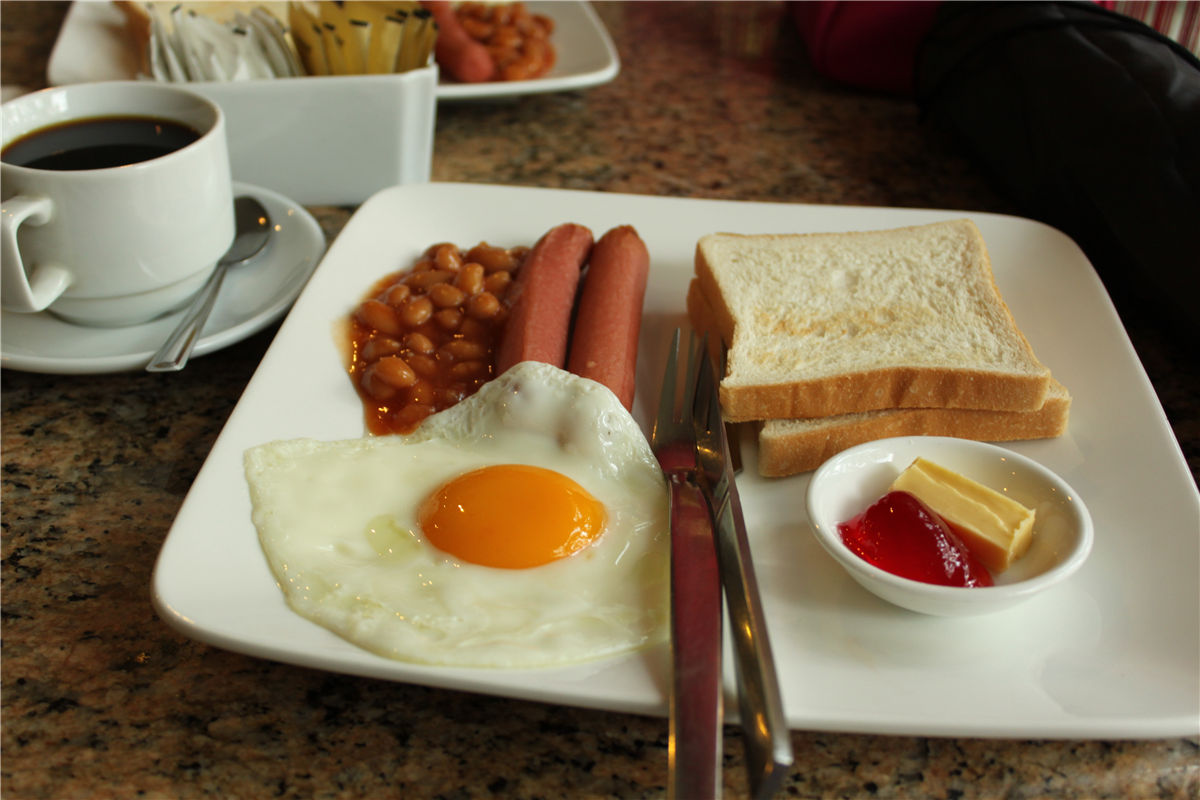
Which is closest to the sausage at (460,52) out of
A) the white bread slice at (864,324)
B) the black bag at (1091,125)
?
the white bread slice at (864,324)

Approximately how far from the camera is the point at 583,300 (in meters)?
1.61

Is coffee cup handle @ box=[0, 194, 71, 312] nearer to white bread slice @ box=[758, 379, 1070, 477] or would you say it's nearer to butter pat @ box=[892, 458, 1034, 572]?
white bread slice @ box=[758, 379, 1070, 477]

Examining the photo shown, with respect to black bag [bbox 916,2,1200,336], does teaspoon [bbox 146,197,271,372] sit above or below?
below

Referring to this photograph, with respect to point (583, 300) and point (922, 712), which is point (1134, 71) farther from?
point (922, 712)

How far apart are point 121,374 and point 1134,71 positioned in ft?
6.47

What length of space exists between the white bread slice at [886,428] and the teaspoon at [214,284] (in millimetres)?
923

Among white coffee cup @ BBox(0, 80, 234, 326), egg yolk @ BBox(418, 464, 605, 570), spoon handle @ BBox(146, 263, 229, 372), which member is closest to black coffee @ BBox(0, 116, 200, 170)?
white coffee cup @ BBox(0, 80, 234, 326)

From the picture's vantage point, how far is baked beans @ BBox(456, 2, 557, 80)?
8.11ft

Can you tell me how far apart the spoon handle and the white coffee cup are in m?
0.03

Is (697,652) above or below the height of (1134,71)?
below

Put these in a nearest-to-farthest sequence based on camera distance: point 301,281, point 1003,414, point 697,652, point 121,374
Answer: point 697,652 → point 1003,414 → point 121,374 → point 301,281

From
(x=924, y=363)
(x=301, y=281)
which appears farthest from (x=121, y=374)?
(x=924, y=363)

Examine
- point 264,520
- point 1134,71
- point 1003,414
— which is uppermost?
point 1134,71

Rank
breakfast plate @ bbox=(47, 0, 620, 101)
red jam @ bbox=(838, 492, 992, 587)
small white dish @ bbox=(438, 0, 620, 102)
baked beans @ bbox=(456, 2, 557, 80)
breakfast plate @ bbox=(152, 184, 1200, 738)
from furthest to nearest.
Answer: baked beans @ bbox=(456, 2, 557, 80)
small white dish @ bbox=(438, 0, 620, 102)
breakfast plate @ bbox=(47, 0, 620, 101)
red jam @ bbox=(838, 492, 992, 587)
breakfast plate @ bbox=(152, 184, 1200, 738)
